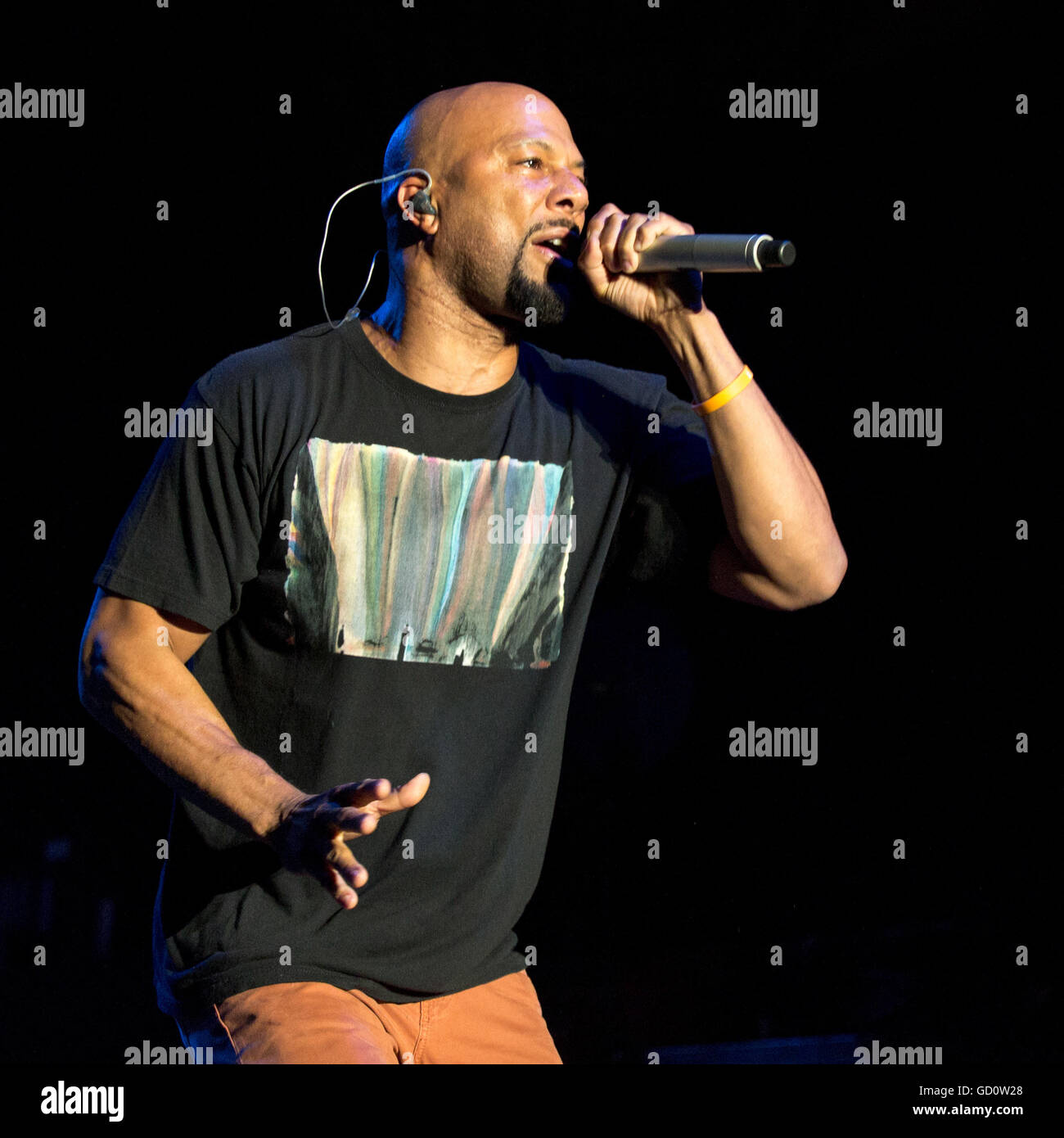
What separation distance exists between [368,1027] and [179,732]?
1.37 feet

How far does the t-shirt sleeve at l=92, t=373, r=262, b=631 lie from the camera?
5.10 ft

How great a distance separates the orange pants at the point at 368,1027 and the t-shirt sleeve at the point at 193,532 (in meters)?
0.48

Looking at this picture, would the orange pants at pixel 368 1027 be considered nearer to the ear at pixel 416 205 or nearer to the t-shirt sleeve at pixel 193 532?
the t-shirt sleeve at pixel 193 532

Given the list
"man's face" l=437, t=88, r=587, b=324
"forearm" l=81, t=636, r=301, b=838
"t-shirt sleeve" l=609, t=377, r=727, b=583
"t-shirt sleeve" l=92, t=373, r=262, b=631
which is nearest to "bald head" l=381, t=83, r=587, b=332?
"man's face" l=437, t=88, r=587, b=324

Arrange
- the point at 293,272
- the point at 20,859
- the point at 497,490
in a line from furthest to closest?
the point at 20,859 → the point at 293,272 → the point at 497,490

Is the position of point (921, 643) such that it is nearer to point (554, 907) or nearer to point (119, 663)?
point (554, 907)

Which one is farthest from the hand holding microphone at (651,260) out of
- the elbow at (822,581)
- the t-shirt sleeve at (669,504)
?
the elbow at (822,581)

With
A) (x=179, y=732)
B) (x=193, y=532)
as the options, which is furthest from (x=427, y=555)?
(x=179, y=732)

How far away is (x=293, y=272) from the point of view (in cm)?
282

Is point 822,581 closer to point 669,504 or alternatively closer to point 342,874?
point 669,504

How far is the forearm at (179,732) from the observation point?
53.4 inches

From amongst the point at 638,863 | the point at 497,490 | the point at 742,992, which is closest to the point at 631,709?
the point at 638,863

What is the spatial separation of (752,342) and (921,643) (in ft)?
2.51

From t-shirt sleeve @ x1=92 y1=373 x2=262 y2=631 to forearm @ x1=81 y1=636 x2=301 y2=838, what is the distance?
8cm
